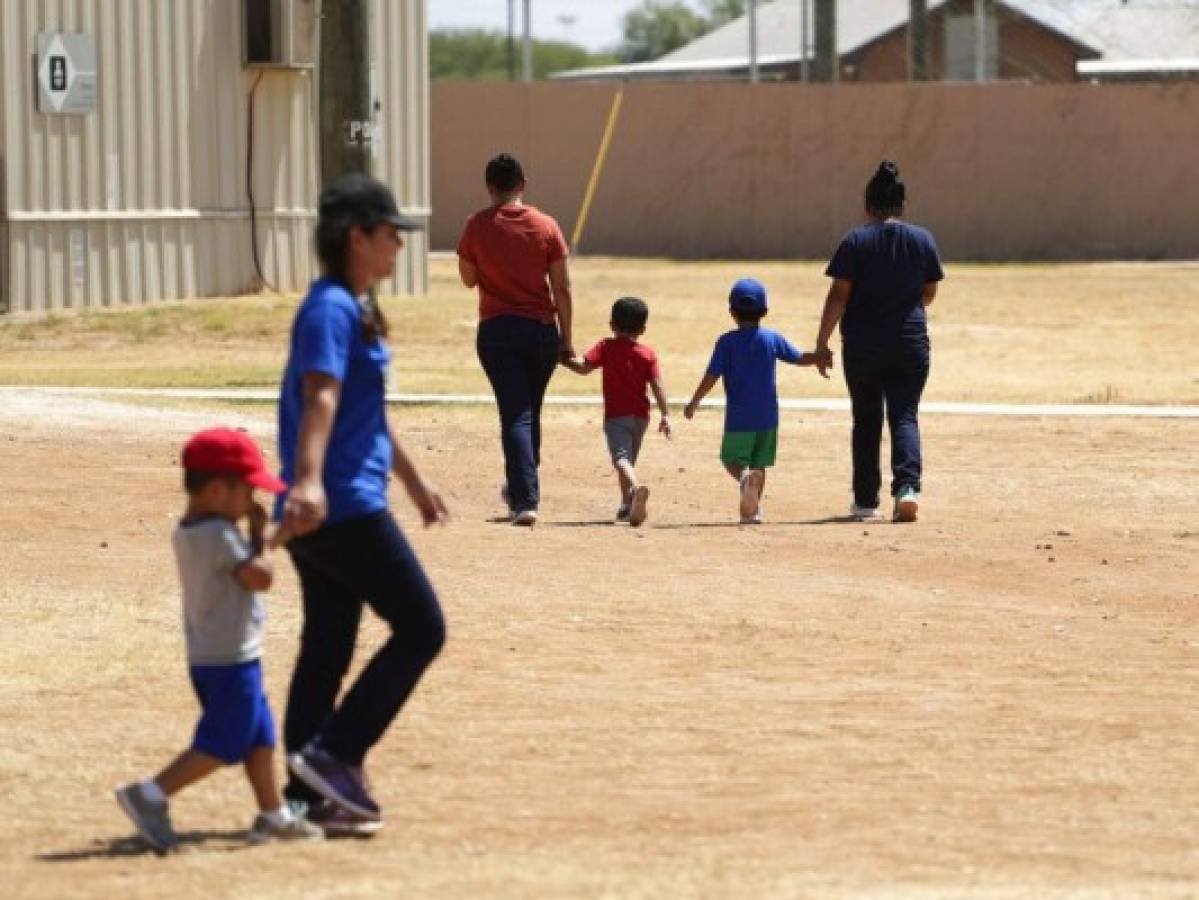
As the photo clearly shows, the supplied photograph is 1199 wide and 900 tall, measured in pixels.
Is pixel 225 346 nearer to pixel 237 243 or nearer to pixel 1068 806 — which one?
pixel 237 243

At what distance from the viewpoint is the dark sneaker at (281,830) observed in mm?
7453

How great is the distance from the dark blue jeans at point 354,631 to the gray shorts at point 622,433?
7.24 m

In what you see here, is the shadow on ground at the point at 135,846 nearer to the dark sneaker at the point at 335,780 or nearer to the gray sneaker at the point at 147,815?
the gray sneaker at the point at 147,815

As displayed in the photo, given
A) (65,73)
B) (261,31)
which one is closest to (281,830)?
(65,73)

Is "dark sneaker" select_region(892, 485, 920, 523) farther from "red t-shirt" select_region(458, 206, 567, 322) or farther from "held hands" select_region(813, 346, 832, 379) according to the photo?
"red t-shirt" select_region(458, 206, 567, 322)

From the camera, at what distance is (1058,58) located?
5616 cm

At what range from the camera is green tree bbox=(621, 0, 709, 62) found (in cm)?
11072

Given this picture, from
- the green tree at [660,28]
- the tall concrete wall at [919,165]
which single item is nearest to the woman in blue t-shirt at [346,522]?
the tall concrete wall at [919,165]

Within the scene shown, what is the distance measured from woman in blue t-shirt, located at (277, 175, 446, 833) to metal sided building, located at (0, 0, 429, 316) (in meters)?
20.9

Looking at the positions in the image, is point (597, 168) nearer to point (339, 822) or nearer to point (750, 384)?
point (750, 384)

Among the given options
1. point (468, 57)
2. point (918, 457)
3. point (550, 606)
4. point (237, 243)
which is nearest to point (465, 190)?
point (237, 243)

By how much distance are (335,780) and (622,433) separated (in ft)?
24.7

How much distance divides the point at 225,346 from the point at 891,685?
58.4ft

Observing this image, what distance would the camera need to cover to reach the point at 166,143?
97.8 feet
